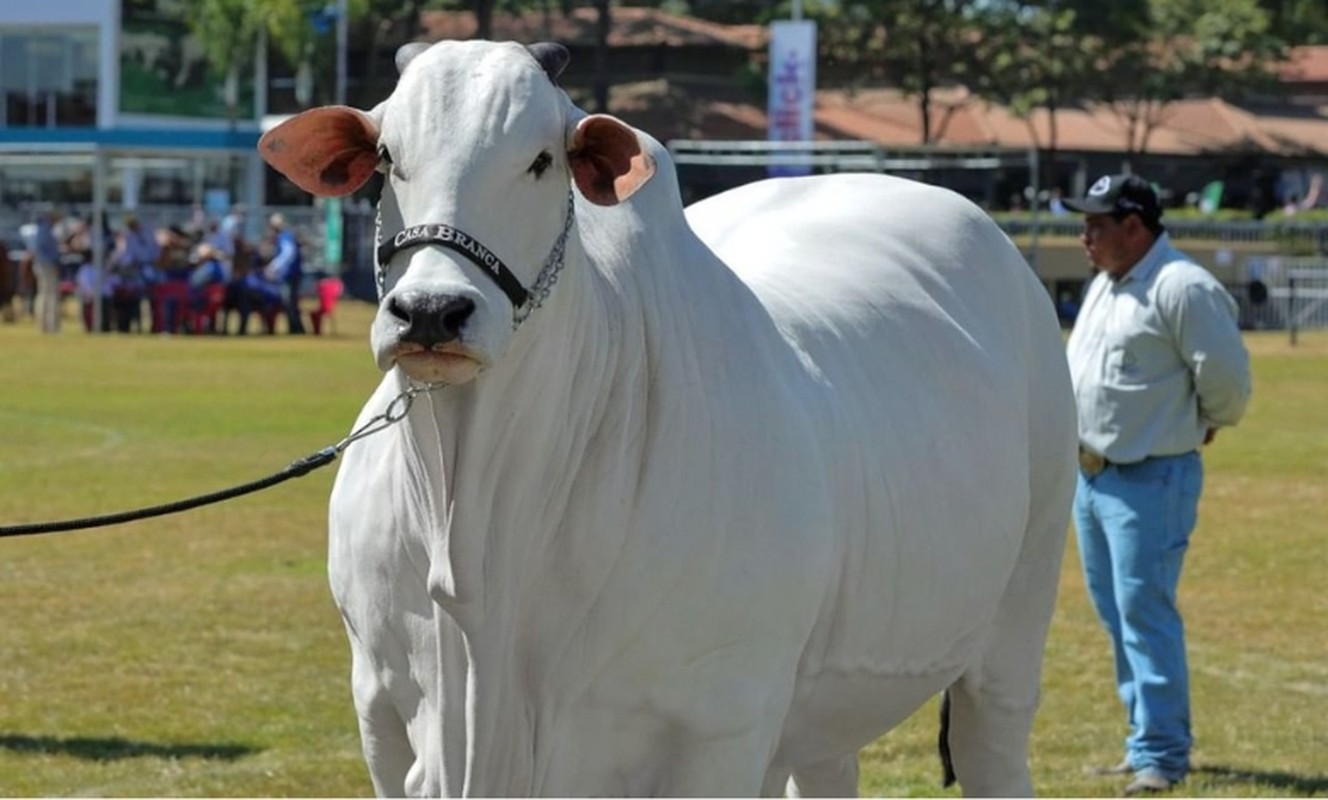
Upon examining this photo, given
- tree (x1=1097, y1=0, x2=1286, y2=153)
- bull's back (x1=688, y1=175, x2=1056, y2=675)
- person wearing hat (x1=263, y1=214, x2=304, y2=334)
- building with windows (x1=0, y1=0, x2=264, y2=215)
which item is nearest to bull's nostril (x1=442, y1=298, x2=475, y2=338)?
bull's back (x1=688, y1=175, x2=1056, y2=675)

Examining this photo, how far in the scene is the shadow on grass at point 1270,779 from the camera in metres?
9.15

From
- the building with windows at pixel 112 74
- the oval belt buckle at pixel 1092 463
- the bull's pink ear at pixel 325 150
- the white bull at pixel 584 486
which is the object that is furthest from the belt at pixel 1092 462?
the building with windows at pixel 112 74

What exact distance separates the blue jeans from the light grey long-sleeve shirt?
111mm

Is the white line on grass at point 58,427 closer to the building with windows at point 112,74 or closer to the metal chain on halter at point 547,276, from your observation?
the metal chain on halter at point 547,276

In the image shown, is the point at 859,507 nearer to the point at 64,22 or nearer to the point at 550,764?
the point at 550,764

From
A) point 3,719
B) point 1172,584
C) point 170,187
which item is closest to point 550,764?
point 1172,584

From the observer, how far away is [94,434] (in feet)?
76.4

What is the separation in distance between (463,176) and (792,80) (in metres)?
47.9

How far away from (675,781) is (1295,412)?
24006 millimetres

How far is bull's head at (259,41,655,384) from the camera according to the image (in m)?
4.01

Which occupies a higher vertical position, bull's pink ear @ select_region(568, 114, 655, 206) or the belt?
bull's pink ear @ select_region(568, 114, 655, 206)

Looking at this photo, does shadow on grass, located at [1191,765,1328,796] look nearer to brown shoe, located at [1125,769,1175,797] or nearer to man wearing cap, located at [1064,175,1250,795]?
man wearing cap, located at [1064,175,1250,795]

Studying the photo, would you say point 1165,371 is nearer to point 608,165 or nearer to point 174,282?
point 608,165

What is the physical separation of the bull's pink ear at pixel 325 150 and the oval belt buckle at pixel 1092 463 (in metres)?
5.50
